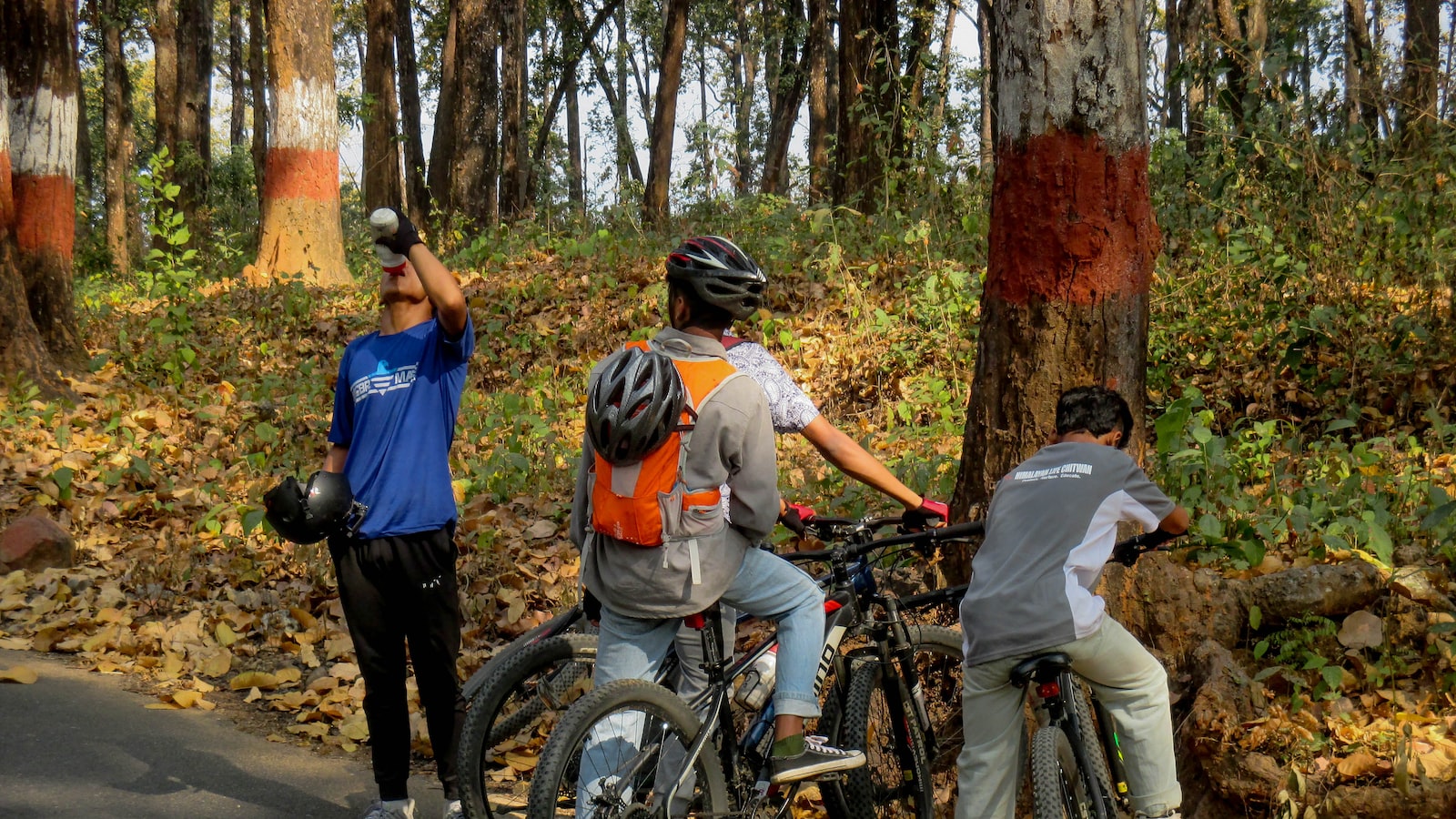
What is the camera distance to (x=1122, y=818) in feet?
15.5

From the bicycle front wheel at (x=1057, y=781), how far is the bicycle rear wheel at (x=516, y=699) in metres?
1.58

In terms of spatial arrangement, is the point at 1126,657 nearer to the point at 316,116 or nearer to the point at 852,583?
the point at 852,583

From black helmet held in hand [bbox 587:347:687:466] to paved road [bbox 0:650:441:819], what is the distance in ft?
7.81

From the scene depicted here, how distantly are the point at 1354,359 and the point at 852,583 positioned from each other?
456 centimetres

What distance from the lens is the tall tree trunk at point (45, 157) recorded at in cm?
1197

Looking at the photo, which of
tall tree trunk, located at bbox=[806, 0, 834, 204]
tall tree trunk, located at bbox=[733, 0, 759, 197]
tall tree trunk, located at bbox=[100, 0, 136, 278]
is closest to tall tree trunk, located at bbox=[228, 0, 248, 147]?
tall tree trunk, located at bbox=[100, 0, 136, 278]

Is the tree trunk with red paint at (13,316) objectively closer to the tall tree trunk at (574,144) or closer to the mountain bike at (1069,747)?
the mountain bike at (1069,747)

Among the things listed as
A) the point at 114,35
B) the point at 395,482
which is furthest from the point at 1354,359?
the point at 114,35

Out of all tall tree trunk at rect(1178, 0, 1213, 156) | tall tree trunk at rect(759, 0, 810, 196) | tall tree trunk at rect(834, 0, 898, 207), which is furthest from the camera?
tall tree trunk at rect(759, 0, 810, 196)

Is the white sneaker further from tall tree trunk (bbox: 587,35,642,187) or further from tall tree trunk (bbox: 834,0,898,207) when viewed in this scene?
tall tree trunk (bbox: 587,35,642,187)

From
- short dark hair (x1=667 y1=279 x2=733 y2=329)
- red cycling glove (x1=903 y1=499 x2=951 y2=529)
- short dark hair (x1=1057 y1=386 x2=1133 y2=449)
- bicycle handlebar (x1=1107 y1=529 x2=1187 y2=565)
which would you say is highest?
short dark hair (x1=667 y1=279 x2=733 y2=329)

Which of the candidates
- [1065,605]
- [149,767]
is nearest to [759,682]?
[1065,605]

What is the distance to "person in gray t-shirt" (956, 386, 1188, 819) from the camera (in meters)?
3.86

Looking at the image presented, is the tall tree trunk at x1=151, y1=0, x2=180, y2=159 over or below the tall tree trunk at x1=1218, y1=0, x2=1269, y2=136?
over
